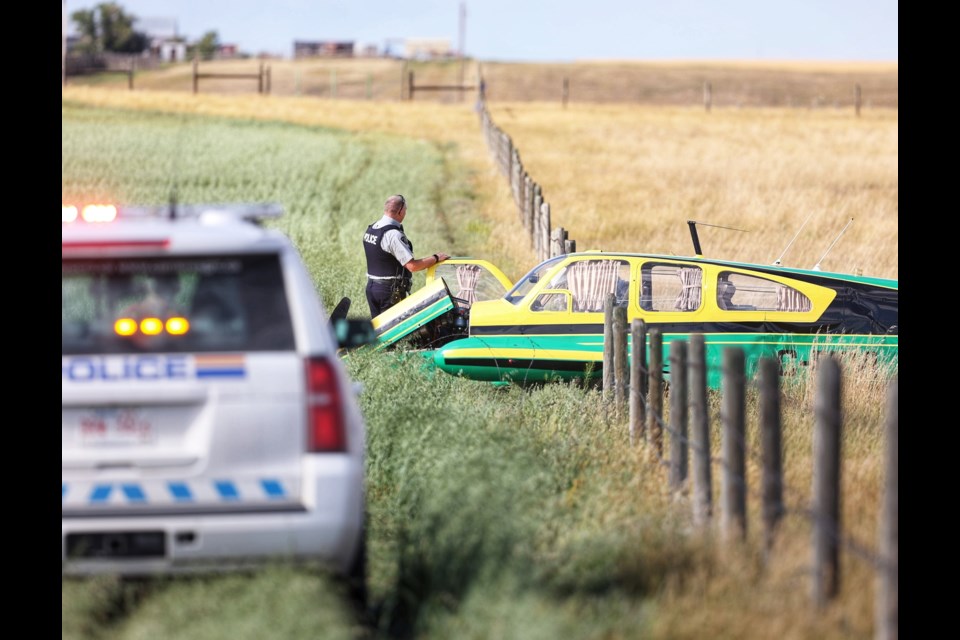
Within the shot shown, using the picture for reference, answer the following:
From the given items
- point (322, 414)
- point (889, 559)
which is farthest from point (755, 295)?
point (889, 559)

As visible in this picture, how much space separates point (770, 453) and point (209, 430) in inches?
86.1

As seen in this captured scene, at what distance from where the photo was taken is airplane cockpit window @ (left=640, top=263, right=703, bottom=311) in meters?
11.4

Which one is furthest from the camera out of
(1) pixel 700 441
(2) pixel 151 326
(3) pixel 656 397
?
(3) pixel 656 397

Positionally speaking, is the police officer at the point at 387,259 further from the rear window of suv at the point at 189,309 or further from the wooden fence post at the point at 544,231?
the rear window of suv at the point at 189,309

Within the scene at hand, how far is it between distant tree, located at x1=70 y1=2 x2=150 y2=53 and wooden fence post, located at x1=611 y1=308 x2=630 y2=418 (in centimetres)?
14304

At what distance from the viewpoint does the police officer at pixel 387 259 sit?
13242mm

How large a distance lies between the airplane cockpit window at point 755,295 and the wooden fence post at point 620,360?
6.78 feet

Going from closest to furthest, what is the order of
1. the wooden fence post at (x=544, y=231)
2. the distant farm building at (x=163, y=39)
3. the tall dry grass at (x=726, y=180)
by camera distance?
1. the wooden fence post at (x=544, y=231)
2. the tall dry grass at (x=726, y=180)
3. the distant farm building at (x=163, y=39)

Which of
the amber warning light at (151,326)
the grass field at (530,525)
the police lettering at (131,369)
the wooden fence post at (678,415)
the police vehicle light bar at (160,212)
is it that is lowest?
the grass field at (530,525)

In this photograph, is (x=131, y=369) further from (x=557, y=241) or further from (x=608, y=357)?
(x=557, y=241)

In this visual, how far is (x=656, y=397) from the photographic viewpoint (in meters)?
8.08

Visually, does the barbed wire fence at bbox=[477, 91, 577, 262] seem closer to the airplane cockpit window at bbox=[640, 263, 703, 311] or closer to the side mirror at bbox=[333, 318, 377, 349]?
the airplane cockpit window at bbox=[640, 263, 703, 311]

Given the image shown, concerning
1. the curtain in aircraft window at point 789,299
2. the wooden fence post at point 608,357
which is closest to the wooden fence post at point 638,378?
the wooden fence post at point 608,357
